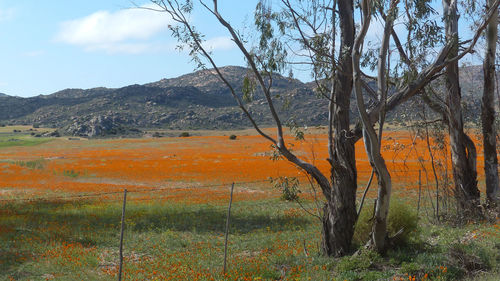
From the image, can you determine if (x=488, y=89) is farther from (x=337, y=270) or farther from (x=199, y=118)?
(x=199, y=118)

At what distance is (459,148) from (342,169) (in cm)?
553

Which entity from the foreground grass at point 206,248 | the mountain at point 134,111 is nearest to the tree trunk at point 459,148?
the foreground grass at point 206,248

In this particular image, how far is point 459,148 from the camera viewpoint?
13656mm

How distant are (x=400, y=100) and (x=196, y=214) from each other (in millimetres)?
11692

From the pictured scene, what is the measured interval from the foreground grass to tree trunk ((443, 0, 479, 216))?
1114 millimetres

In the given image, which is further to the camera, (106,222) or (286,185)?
(106,222)

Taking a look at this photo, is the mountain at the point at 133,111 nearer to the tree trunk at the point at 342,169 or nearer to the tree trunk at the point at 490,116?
the tree trunk at the point at 490,116

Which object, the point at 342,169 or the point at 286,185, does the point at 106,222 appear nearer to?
the point at 286,185

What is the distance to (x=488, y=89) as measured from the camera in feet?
44.8

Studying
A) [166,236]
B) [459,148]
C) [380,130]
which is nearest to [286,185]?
[380,130]

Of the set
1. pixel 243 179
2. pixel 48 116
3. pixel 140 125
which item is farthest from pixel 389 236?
pixel 48 116

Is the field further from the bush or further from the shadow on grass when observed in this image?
the bush

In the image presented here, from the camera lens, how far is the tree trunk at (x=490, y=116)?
13594 millimetres

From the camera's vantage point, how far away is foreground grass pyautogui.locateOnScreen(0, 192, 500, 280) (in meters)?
9.12
